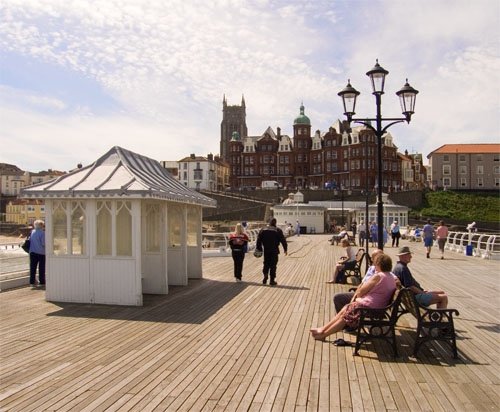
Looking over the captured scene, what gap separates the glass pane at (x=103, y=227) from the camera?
30.9 ft

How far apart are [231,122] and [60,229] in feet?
426

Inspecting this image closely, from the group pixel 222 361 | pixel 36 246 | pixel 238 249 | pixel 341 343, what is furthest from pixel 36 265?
pixel 341 343

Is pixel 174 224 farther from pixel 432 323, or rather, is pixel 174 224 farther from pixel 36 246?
pixel 432 323

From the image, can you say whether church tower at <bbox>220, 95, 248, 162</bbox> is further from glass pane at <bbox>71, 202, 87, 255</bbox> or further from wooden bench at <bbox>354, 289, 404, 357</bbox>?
wooden bench at <bbox>354, 289, 404, 357</bbox>

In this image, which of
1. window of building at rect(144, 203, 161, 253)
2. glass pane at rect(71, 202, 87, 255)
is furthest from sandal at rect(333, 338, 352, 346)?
window of building at rect(144, 203, 161, 253)

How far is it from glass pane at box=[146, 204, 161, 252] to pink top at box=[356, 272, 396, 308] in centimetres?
616

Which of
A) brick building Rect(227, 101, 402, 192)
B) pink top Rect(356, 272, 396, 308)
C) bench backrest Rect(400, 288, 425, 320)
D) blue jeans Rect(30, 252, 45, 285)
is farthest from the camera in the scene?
brick building Rect(227, 101, 402, 192)

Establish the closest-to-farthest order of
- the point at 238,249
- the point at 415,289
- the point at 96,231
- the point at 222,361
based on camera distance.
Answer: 1. the point at 222,361
2. the point at 415,289
3. the point at 96,231
4. the point at 238,249

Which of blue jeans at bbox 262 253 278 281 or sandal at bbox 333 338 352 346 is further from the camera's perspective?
blue jeans at bbox 262 253 278 281

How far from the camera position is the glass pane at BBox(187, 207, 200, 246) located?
12812 millimetres

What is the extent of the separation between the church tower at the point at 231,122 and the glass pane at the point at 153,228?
125607mm

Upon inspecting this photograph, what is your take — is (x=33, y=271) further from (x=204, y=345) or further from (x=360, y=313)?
(x=360, y=313)

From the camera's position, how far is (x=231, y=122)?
451 feet

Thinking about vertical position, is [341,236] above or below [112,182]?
below
